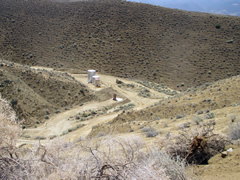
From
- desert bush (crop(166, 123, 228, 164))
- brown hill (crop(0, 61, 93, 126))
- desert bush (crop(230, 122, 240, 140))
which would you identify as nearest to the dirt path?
brown hill (crop(0, 61, 93, 126))

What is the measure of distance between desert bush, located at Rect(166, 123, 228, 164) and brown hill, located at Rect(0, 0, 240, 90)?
30103 millimetres

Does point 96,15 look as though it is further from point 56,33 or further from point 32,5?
point 32,5

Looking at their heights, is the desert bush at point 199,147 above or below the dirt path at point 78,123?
above

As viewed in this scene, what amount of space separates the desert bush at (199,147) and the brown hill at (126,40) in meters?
30.1

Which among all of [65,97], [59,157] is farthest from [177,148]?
[65,97]

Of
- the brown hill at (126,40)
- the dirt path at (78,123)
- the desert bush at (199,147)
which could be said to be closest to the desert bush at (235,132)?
the desert bush at (199,147)

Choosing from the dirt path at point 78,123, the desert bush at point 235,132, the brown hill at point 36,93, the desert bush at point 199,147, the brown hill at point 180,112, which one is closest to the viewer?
the desert bush at point 199,147

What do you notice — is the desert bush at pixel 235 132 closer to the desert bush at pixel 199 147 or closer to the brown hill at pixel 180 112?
the desert bush at pixel 199 147

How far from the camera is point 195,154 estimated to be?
626 cm

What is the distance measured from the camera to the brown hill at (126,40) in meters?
40.6

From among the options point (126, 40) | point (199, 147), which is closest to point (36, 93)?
point (199, 147)

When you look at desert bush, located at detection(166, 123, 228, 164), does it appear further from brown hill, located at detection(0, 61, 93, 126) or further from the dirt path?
brown hill, located at detection(0, 61, 93, 126)

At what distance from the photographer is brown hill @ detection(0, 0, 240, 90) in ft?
133

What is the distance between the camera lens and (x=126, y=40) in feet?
156
